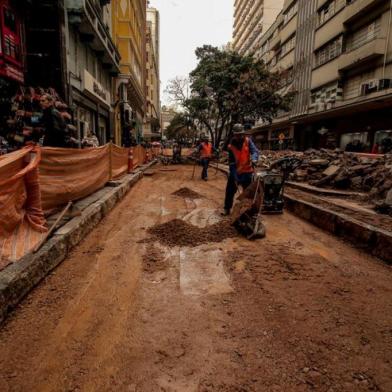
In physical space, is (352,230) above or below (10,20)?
below

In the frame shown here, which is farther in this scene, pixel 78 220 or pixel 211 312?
pixel 78 220

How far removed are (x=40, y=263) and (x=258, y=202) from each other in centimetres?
317

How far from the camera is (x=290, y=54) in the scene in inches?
1261

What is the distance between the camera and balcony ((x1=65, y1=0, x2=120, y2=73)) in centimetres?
1107

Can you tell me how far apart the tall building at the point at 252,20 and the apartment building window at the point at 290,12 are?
202 inches

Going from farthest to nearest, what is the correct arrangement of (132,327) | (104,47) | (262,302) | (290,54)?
(290,54) < (104,47) < (262,302) < (132,327)

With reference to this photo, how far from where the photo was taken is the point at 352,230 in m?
4.44

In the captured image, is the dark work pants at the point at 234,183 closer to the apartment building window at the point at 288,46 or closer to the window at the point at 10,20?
the window at the point at 10,20

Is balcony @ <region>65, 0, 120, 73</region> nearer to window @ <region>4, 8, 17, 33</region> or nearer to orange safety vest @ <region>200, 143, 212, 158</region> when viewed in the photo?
window @ <region>4, 8, 17, 33</region>

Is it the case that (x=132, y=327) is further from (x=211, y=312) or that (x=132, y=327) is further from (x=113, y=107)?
(x=113, y=107)

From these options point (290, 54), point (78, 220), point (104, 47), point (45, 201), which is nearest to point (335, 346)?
point (78, 220)

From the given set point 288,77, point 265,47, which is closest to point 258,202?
point 288,77

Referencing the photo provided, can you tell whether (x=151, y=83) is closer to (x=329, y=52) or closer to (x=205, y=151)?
(x=329, y=52)

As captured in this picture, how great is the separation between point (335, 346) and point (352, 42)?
25902mm
